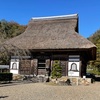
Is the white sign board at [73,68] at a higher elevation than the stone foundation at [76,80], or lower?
higher

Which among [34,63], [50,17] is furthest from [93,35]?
[34,63]

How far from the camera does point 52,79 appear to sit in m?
20.3

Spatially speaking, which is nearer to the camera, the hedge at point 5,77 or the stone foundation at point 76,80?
the hedge at point 5,77

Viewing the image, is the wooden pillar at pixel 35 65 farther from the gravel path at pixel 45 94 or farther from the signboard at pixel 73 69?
the gravel path at pixel 45 94

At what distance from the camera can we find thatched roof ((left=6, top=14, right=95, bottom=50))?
21.6 meters

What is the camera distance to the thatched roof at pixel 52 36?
851 inches

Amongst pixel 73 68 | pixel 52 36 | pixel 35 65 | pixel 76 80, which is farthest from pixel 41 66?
pixel 76 80

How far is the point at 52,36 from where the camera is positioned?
79.4ft

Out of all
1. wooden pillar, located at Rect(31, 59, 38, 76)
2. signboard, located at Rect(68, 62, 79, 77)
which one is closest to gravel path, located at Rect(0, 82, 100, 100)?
signboard, located at Rect(68, 62, 79, 77)

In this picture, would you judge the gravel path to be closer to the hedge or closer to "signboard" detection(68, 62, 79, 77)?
the hedge

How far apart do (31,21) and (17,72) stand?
8.14 m

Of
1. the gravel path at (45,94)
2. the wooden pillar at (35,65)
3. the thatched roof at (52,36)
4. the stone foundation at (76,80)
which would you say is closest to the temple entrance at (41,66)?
the wooden pillar at (35,65)

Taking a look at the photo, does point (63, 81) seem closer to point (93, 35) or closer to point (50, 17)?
point (50, 17)

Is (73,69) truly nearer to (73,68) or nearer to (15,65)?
(73,68)
